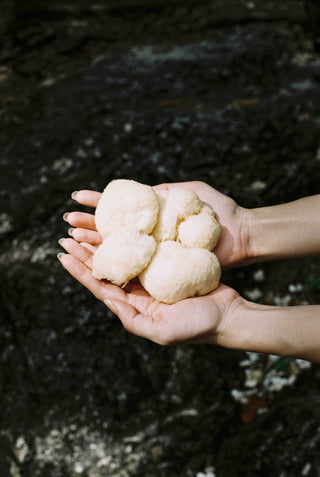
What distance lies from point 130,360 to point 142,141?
1.98m

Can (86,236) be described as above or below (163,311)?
above

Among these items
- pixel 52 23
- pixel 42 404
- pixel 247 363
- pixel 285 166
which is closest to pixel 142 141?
pixel 285 166

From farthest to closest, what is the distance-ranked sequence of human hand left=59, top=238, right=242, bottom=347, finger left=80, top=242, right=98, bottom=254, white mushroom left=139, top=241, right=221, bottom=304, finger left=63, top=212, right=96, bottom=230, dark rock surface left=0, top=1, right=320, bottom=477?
dark rock surface left=0, top=1, right=320, bottom=477
finger left=63, top=212, right=96, bottom=230
finger left=80, top=242, right=98, bottom=254
white mushroom left=139, top=241, right=221, bottom=304
human hand left=59, top=238, right=242, bottom=347

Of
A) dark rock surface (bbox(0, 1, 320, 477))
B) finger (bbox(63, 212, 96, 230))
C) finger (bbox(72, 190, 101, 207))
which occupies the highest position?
finger (bbox(72, 190, 101, 207))

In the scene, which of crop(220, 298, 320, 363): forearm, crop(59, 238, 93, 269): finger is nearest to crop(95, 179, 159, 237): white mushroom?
crop(59, 238, 93, 269): finger

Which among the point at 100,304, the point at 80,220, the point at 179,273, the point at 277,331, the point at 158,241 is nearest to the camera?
the point at 277,331

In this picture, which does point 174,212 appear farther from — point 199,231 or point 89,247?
→ point 89,247

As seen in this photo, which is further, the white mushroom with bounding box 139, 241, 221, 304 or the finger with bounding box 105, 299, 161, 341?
the white mushroom with bounding box 139, 241, 221, 304

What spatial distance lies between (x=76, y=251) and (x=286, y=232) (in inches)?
52.6

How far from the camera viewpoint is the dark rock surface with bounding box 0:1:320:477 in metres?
2.88

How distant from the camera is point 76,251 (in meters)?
2.32

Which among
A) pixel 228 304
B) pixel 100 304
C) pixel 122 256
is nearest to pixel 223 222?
pixel 228 304

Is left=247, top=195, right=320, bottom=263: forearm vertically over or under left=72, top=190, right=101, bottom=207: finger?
under

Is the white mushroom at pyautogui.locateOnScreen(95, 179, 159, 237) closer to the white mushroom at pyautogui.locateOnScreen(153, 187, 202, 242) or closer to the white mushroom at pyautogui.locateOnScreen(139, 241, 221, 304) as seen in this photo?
the white mushroom at pyautogui.locateOnScreen(153, 187, 202, 242)
